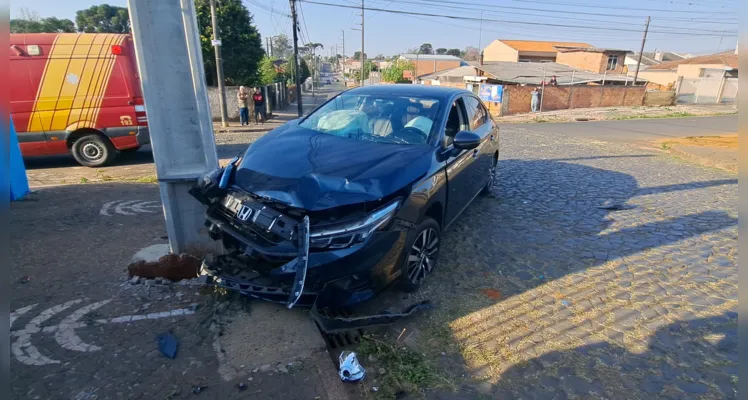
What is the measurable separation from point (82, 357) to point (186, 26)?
258cm

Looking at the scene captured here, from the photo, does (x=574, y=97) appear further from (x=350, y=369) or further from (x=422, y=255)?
(x=350, y=369)

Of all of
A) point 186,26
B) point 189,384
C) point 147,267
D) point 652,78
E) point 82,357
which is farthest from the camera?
point 652,78

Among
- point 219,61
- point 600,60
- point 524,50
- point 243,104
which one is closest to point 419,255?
point 219,61

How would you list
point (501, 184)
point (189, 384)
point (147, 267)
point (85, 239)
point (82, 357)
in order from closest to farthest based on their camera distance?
1. point (189, 384)
2. point (82, 357)
3. point (147, 267)
4. point (85, 239)
5. point (501, 184)

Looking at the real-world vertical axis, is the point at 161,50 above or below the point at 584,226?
above

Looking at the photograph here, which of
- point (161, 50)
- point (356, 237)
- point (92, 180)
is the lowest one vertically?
point (92, 180)

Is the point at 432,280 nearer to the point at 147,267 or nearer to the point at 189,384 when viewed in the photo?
the point at 189,384

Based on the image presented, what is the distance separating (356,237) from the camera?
2.82m

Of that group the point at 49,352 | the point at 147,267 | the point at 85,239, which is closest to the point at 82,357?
the point at 49,352

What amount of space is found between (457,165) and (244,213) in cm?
220

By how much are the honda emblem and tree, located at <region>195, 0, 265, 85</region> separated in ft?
56.2

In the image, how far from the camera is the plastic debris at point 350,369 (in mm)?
2576

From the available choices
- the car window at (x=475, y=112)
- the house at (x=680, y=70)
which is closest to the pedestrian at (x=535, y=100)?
the car window at (x=475, y=112)

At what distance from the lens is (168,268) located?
11.9 ft
